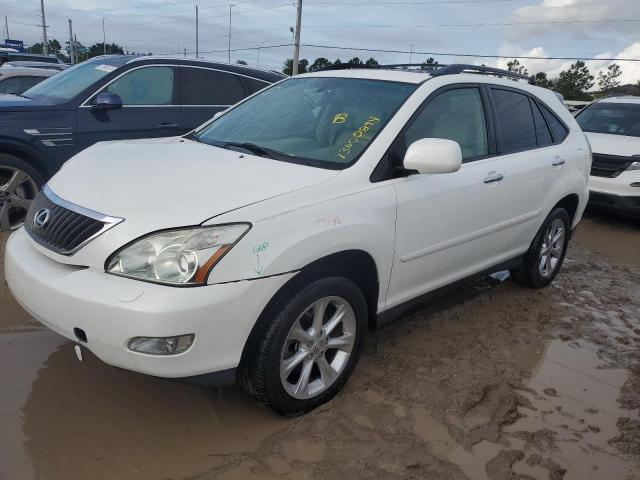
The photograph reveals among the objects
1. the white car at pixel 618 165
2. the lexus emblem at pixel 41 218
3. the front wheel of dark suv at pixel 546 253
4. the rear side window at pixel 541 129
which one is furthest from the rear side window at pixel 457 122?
the white car at pixel 618 165

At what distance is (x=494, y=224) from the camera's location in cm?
383

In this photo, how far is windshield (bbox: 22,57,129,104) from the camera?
561cm

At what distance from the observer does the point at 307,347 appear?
2.75 metres

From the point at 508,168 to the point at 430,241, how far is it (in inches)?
40.3

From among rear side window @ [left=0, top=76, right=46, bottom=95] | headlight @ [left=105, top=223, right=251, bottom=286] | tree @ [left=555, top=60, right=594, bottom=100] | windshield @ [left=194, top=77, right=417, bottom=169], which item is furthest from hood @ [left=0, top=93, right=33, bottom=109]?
tree @ [left=555, top=60, right=594, bottom=100]

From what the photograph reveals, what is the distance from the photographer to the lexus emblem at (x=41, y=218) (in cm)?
269

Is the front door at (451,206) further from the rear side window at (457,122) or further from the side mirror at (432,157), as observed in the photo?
the side mirror at (432,157)

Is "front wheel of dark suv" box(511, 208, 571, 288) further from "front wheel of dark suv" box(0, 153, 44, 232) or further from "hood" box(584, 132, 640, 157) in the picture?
"front wheel of dark suv" box(0, 153, 44, 232)

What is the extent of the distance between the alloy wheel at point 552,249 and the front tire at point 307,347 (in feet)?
8.00

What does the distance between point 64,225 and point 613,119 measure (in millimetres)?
8807

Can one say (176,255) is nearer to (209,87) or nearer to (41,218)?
(41,218)

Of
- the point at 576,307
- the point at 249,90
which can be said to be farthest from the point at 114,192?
the point at 249,90

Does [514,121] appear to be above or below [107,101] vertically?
above

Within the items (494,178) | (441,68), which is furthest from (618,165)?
(441,68)
